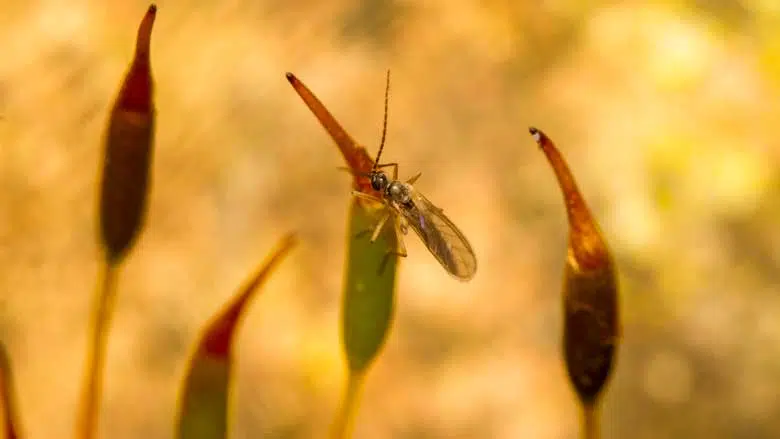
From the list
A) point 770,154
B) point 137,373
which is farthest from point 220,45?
point 770,154

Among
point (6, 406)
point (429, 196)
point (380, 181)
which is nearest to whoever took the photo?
point (6, 406)

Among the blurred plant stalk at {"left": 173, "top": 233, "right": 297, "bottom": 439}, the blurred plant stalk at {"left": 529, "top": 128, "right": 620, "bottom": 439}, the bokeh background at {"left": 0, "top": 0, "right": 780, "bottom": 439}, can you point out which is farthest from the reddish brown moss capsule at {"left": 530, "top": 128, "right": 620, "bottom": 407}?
the bokeh background at {"left": 0, "top": 0, "right": 780, "bottom": 439}

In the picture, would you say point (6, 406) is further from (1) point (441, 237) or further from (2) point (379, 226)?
(1) point (441, 237)

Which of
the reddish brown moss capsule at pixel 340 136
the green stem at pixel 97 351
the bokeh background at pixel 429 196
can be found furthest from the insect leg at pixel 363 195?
the bokeh background at pixel 429 196

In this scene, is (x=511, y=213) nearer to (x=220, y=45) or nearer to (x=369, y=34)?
(x=369, y=34)

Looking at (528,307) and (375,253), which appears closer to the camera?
(375,253)

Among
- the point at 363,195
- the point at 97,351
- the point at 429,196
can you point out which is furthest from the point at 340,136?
the point at 429,196

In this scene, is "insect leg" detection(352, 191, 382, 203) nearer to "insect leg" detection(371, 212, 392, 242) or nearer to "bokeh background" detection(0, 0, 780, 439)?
"insect leg" detection(371, 212, 392, 242)
